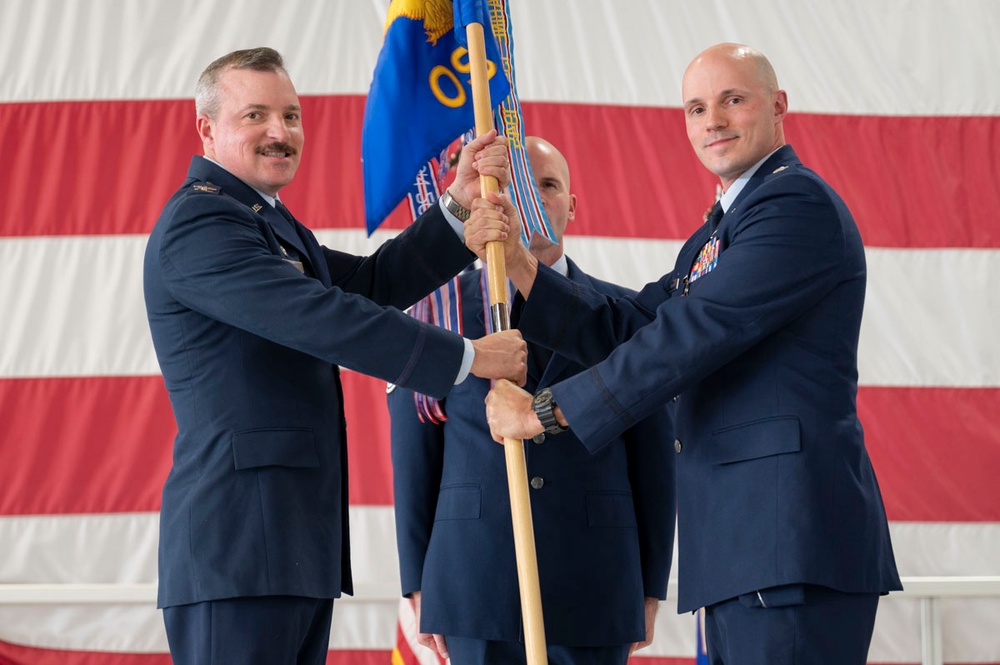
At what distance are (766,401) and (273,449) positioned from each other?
2.84 feet

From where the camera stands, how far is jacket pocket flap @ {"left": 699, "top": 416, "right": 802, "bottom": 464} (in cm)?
187

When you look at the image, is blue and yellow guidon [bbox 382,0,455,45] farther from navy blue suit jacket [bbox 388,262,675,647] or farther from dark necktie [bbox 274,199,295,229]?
navy blue suit jacket [bbox 388,262,675,647]

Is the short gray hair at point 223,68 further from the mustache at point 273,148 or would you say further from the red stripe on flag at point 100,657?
the red stripe on flag at point 100,657

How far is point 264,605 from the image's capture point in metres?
1.92

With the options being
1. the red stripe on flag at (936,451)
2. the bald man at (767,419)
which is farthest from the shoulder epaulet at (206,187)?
the red stripe on flag at (936,451)

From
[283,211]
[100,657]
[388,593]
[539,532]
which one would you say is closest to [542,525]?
[539,532]

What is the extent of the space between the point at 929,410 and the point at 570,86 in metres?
1.65

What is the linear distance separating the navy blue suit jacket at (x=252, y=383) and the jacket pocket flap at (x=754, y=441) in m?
0.52

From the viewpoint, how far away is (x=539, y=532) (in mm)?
2383

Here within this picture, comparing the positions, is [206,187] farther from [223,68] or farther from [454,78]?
[454,78]

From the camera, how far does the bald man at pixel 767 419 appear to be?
6.07ft

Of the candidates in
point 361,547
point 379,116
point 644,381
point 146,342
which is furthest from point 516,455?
point 146,342

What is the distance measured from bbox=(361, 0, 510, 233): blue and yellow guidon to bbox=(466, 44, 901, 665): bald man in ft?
2.21

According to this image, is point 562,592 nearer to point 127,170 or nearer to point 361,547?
point 361,547
